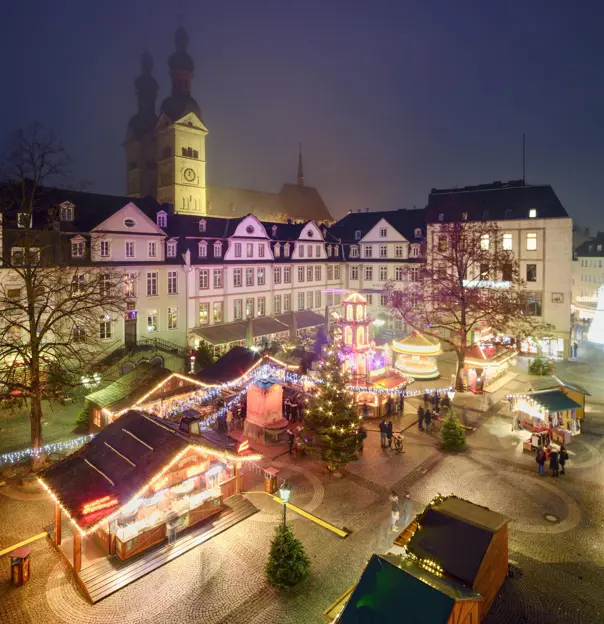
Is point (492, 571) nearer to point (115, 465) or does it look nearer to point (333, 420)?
point (333, 420)

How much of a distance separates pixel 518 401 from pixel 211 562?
16021 mm

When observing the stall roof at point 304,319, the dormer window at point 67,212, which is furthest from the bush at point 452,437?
the dormer window at point 67,212

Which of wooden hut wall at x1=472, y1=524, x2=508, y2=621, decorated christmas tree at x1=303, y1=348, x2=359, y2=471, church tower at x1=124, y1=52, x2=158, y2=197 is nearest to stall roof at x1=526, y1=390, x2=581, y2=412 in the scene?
decorated christmas tree at x1=303, y1=348, x2=359, y2=471

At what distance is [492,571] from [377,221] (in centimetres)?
4414

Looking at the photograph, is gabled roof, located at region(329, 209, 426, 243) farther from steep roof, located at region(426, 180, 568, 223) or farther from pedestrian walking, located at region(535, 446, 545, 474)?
pedestrian walking, located at region(535, 446, 545, 474)

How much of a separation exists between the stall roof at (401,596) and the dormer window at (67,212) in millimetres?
28440

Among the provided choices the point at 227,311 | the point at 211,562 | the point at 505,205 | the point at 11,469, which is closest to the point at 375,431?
the point at 211,562

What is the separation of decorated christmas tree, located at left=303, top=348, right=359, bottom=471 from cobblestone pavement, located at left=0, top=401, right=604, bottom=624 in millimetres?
957

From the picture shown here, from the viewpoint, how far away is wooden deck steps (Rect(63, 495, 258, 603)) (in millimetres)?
11164

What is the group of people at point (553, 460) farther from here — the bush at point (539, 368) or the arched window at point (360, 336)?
the bush at point (539, 368)

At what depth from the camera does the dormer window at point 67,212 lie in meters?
29.0

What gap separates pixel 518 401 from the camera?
21.6 meters

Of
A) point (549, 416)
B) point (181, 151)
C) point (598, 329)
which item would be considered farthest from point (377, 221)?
point (549, 416)

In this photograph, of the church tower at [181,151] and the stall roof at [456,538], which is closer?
the stall roof at [456,538]
